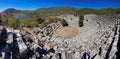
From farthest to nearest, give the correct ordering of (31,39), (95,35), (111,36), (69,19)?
(69,19) < (95,35) < (111,36) < (31,39)

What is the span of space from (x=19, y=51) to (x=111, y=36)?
14460 mm

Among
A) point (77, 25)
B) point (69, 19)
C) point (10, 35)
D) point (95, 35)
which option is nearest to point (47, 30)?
point (77, 25)

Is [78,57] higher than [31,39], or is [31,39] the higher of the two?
[31,39]

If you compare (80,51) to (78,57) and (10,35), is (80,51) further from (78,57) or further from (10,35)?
(10,35)

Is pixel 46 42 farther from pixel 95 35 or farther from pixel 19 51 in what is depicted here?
pixel 95 35

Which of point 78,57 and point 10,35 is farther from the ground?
point 10,35

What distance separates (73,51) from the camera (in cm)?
2633

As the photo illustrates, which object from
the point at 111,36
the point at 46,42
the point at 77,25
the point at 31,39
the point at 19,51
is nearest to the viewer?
the point at 19,51

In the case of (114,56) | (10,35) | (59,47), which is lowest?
(114,56)

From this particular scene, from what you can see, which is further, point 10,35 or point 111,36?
point 111,36

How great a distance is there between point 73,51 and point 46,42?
3.62 meters

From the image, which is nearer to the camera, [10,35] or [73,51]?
[10,35]

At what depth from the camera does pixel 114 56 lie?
27.0 meters

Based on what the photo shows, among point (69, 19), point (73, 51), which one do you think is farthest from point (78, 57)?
point (69, 19)
